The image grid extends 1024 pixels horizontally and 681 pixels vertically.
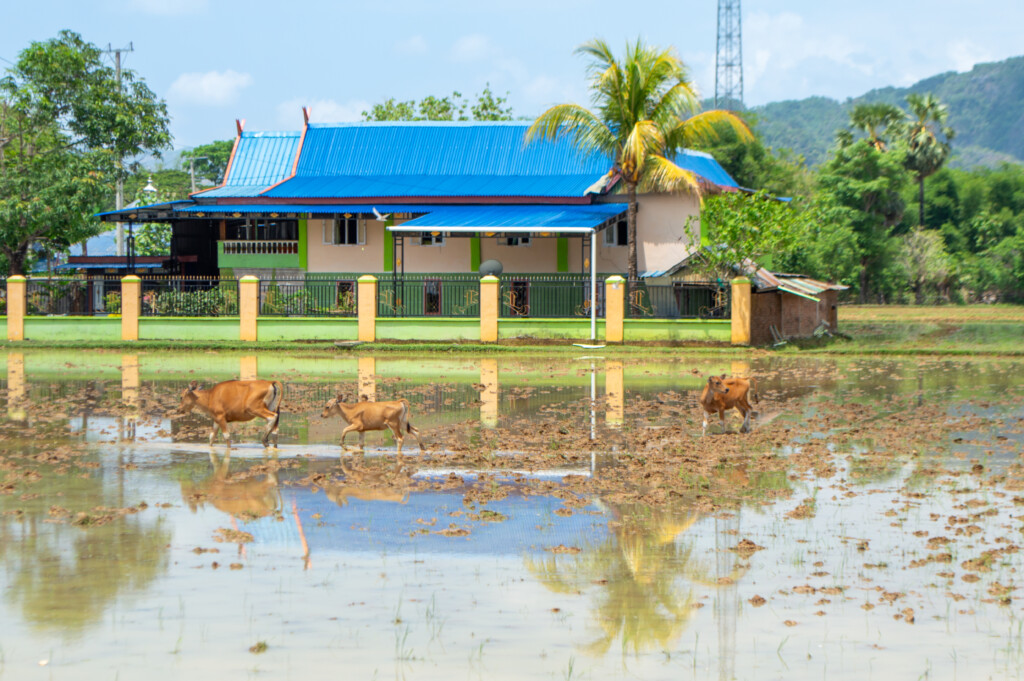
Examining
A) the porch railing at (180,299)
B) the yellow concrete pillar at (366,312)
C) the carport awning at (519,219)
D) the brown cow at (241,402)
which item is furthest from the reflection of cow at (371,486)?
the porch railing at (180,299)

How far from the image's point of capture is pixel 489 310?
96.1 ft

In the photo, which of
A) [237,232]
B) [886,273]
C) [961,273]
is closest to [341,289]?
[237,232]

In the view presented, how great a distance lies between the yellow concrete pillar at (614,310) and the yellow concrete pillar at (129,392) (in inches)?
474

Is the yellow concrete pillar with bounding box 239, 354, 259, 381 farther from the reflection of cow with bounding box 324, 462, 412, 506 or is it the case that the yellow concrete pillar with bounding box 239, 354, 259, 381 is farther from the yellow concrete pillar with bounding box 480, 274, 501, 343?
the reflection of cow with bounding box 324, 462, 412, 506

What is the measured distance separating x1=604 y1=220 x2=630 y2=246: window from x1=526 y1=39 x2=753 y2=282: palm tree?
3.59m

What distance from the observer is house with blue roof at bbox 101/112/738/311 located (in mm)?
34719

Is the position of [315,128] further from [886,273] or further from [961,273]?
[961,273]

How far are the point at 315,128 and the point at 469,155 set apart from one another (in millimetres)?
5921

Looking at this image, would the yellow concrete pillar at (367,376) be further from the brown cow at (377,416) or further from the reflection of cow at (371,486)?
the reflection of cow at (371,486)

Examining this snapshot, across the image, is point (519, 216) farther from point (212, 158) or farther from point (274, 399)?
point (212, 158)

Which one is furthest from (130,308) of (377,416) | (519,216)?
(377,416)

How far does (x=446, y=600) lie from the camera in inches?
288

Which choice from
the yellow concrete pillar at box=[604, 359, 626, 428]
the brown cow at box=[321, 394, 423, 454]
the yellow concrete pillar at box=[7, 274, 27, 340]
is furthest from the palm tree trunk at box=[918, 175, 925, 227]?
the brown cow at box=[321, 394, 423, 454]

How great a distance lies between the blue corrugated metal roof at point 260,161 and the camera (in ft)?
124
